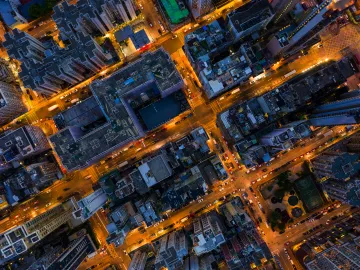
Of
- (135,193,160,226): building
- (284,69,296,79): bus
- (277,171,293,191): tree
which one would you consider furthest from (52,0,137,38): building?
(277,171,293,191): tree

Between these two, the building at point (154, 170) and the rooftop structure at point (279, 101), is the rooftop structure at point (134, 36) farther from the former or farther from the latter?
the building at point (154, 170)

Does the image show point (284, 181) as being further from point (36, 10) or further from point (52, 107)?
point (36, 10)

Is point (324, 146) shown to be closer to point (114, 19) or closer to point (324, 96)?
point (324, 96)

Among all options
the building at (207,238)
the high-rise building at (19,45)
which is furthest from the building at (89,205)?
the high-rise building at (19,45)

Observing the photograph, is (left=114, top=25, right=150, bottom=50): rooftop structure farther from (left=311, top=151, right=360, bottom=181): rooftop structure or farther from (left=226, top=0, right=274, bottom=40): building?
(left=311, top=151, right=360, bottom=181): rooftop structure

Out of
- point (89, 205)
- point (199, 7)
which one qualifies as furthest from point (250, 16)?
point (89, 205)

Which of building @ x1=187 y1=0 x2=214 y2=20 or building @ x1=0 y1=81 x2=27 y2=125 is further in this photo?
building @ x1=187 y1=0 x2=214 y2=20

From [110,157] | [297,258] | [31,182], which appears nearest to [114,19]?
[110,157]
